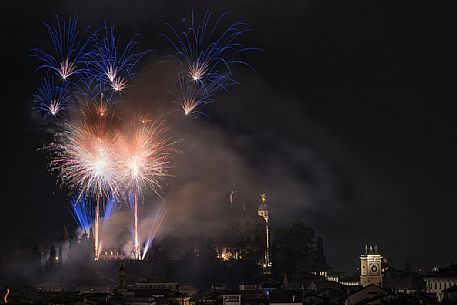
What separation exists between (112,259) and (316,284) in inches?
1429

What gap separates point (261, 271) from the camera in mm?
156375

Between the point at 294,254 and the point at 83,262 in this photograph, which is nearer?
the point at 83,262

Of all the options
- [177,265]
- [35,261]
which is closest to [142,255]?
[177,265]

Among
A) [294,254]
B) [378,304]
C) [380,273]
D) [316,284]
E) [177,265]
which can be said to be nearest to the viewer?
[378,304]

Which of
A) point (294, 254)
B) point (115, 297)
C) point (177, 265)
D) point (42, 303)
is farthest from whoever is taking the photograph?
point (294, 254)

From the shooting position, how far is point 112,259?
147125 mm

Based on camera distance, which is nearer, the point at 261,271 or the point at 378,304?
the point at 378,304

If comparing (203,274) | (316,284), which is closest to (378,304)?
(316,284)

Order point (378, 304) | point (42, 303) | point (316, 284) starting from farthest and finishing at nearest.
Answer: point (316, 284), point (42, 303), point (378, 304)

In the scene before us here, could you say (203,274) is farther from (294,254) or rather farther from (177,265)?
(294,254)

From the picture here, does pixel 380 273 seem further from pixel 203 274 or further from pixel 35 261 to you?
pixel 35 261

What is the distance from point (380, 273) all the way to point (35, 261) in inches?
2235

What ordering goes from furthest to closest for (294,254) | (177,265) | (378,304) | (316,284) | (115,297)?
(294,254) < (177,265) < (316,284) < (115,297) < (378,304)

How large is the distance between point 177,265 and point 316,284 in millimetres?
31668
